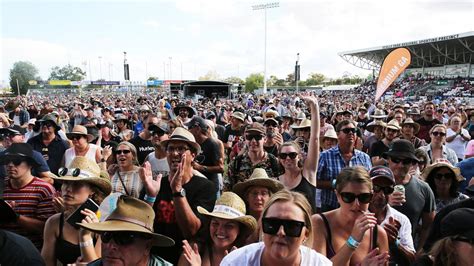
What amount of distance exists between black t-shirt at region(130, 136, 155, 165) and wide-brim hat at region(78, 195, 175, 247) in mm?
3153

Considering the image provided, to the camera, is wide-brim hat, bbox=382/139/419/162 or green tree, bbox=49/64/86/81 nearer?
wide-brim hat, bbox=382/139/419/162

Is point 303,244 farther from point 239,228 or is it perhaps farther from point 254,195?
point 254,195

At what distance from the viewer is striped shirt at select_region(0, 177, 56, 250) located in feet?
9.98

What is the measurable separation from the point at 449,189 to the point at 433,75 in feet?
191

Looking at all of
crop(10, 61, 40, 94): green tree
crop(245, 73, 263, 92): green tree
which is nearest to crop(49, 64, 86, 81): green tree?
crop(10, 61, 40, 94): green tree

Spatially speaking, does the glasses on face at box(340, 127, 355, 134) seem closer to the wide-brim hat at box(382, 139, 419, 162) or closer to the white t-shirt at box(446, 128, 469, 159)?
the wide-brim hat at box(382, 139, 419, 162)

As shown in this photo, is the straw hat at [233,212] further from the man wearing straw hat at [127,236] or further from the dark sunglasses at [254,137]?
the dark sunglasses at [254,137]

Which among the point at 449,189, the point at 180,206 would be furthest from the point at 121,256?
the point at 449,189

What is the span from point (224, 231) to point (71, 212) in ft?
3.53

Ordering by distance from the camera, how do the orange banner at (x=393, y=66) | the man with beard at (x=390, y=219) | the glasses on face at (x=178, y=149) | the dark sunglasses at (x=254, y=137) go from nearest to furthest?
the man with beard at (x=390, y=219) < the glasses on face at (x=178, y=149) < the dark sunglasses at (x=254, y=137) < the orange banner at (x=393, y=66)

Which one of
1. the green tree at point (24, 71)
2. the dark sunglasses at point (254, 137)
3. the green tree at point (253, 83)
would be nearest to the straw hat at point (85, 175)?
the dark sunglasses at point (254, 137)

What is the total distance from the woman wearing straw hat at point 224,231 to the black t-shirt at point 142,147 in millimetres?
2935

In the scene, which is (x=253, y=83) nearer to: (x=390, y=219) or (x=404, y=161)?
(x=404, y=161)

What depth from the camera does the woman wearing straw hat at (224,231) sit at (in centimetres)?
243
